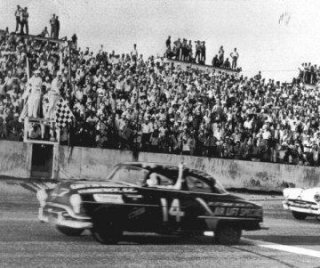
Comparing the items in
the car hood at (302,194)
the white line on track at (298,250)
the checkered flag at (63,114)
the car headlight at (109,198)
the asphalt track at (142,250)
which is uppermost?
the checkered flag at (63,114)

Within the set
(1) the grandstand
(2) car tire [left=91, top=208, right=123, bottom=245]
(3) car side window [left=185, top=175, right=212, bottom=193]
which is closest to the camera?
(2) car tire [left=91, top=208, right=123, bottom=245]

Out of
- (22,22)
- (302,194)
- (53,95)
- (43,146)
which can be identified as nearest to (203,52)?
(22,22)

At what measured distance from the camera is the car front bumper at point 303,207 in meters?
16.2

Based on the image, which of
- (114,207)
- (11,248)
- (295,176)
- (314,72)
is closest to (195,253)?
(114,207)

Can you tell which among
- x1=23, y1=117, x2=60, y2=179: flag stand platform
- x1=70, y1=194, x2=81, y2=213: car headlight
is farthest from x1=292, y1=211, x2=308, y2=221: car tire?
x1=70, y1=194, x2=81, y2=213: car headlight

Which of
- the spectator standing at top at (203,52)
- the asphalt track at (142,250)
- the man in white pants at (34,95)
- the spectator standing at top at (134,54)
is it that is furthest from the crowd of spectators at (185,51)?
the asphalt track at (142,250)

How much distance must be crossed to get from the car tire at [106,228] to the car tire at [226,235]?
79.8 inches

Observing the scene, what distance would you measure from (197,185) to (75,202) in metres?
2.38

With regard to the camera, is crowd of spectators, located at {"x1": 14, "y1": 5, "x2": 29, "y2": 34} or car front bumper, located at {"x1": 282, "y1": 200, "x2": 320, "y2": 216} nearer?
car front bumper, located at {"x1": 282, "y1": 200, "x2": 320, "y2": 216}

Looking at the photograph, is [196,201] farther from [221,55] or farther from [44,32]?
[221,55]

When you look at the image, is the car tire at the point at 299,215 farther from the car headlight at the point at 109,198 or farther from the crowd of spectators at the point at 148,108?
the car headlight at the point at 109,198

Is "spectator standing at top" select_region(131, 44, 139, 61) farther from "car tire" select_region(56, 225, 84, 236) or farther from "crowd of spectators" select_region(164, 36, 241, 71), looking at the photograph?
"car tire" select_region(56, 225, 84, 236)

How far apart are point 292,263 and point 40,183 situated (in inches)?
425

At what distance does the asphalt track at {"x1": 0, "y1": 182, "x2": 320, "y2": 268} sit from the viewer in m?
8.15
